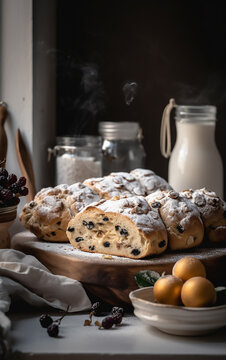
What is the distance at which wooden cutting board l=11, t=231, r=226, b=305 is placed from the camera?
165cm

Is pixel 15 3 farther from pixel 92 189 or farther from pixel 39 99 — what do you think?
pixel 92 189

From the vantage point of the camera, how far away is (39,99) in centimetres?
259

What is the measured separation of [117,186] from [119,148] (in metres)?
0.63

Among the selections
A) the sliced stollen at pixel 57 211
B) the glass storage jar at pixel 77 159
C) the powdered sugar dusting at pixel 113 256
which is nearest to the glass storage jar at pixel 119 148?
the glass storage jar at pixel 77 159

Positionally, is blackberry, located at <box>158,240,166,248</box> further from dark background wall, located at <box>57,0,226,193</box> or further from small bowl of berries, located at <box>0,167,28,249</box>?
dark background wall, located at <box>57,0,226,193</box>

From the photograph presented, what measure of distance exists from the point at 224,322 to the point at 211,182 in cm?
108

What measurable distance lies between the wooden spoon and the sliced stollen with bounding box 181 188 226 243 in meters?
0.79

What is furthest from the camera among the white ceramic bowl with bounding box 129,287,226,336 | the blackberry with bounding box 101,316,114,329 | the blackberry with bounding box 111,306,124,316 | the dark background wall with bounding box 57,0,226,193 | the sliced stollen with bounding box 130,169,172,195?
the dark background wall with bounding box 57,0,226,193

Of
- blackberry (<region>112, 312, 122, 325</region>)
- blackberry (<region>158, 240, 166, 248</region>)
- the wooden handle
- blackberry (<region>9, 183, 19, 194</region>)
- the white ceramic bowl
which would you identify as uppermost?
the wooden handle

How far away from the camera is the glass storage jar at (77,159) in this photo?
2.50 meters

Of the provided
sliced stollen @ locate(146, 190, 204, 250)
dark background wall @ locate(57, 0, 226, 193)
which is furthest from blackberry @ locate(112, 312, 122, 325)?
dark background wall @ locate(57, 0, 226, 193)

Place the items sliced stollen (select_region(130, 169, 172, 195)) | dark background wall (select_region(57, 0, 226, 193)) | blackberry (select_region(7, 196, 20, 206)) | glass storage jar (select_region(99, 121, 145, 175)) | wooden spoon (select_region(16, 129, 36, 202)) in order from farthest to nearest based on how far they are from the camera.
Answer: dark background wall (select_region(57, 0, 226, 193))
glass storage jar (select_region(99, 121, 145, 175))
wooden spoon (select_region(16, 129, 36, 202))
sliced stollen (select_region(130, 169, 172, 195))
blackberry (select_region(7, 196, 20, 206))

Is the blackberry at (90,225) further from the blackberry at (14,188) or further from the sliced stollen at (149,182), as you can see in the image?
the sliced stollen at (149,182)

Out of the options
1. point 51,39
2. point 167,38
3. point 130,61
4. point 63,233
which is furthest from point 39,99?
point 63,233
